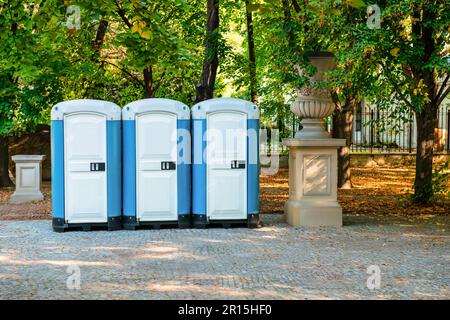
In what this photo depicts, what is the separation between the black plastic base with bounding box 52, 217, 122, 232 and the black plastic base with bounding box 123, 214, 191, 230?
127 mm

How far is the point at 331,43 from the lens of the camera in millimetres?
11109

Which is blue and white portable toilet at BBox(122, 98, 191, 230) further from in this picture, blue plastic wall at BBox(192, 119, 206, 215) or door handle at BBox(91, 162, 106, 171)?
door handle at BBox(91, 162, 106, 171)

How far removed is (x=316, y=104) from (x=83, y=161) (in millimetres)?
3827

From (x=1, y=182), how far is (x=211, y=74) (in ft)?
21.8

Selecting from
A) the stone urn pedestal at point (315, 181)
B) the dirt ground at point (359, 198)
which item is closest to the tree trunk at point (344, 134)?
the dirt ground at point (359, 198)

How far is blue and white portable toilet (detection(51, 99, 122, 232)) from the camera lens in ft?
34.2

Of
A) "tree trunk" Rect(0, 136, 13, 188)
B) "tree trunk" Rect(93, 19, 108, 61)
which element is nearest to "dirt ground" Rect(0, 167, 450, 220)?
"tree trunk" Rect(0, 136, 13, 188)

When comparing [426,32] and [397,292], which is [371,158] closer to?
[426,32]

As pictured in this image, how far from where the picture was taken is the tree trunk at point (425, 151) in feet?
43.7

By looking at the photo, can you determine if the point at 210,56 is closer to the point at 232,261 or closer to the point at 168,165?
the point at 168,165

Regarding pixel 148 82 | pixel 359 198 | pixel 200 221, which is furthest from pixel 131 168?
pixel 148 82

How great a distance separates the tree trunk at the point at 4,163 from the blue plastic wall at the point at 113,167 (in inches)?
320

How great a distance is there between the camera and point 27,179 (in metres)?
15.0

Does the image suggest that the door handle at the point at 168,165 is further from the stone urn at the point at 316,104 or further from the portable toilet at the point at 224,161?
the stone urn at the point at 316,104
